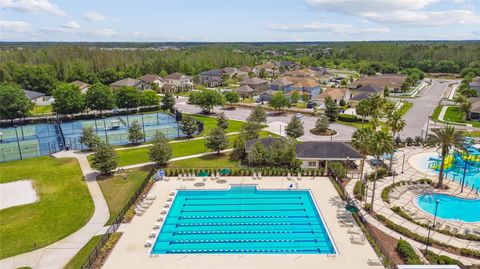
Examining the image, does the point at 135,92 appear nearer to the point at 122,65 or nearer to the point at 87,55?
the point at 122,65

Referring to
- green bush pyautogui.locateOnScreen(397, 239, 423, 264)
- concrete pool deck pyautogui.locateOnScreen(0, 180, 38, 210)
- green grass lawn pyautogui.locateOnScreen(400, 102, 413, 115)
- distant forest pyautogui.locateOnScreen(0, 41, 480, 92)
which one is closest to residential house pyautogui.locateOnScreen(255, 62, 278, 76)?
distant forest pyautogui.locateOnScreen(0, 41, 480, 92)

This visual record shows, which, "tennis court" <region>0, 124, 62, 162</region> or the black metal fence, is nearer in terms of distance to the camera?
the black metal fence

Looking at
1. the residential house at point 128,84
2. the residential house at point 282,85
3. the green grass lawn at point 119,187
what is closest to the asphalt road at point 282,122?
the residential house at point 128,84

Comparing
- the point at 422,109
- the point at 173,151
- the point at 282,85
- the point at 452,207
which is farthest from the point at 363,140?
the point at 282,85

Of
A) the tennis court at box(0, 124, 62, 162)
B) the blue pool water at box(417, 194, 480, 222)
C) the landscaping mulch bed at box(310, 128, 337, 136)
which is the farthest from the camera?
the landscaping mulch bed at box(310, 128, 337, 136)

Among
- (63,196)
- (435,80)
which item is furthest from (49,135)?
(435,80)

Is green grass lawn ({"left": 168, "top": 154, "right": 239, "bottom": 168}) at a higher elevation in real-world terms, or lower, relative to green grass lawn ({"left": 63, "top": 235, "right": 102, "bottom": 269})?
higher

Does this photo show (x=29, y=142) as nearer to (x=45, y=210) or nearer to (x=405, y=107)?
(x=45, y=210)

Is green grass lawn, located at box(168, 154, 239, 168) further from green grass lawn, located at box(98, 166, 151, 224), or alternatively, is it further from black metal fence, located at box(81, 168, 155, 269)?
black metal fence, located at box(81, 168, 155, 269)
